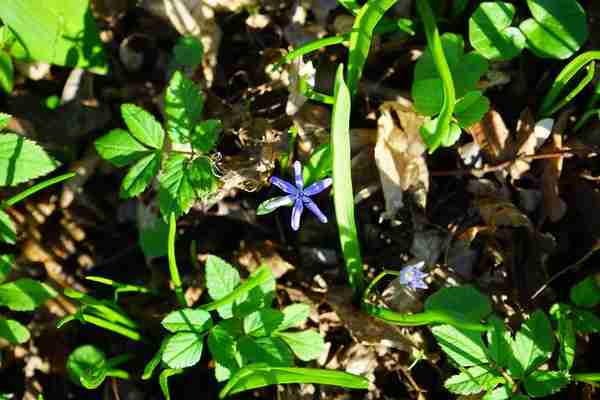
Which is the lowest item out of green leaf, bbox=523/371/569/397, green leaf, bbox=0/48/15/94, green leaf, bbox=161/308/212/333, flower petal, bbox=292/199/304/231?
green leaf, bbox=523/371/569/397

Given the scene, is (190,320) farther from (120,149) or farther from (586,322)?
(586,322)

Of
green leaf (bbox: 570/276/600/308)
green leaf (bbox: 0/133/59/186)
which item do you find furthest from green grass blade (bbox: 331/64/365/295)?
green leaf (bbox: 0/133/59/186)

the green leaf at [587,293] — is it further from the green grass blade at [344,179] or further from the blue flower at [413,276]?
the green grass blade at [344,179]

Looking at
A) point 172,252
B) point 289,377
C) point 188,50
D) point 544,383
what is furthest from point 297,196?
point 544,383

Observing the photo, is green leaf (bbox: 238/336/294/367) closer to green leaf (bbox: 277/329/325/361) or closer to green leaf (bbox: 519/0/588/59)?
green leaf (bbox: 277/329/325/361)

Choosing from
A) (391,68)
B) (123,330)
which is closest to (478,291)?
(391,68)

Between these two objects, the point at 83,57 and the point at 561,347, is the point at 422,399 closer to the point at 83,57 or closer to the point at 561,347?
the point at 561,347

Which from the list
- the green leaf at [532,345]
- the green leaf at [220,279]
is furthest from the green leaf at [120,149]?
the green leaf at [532,345]
